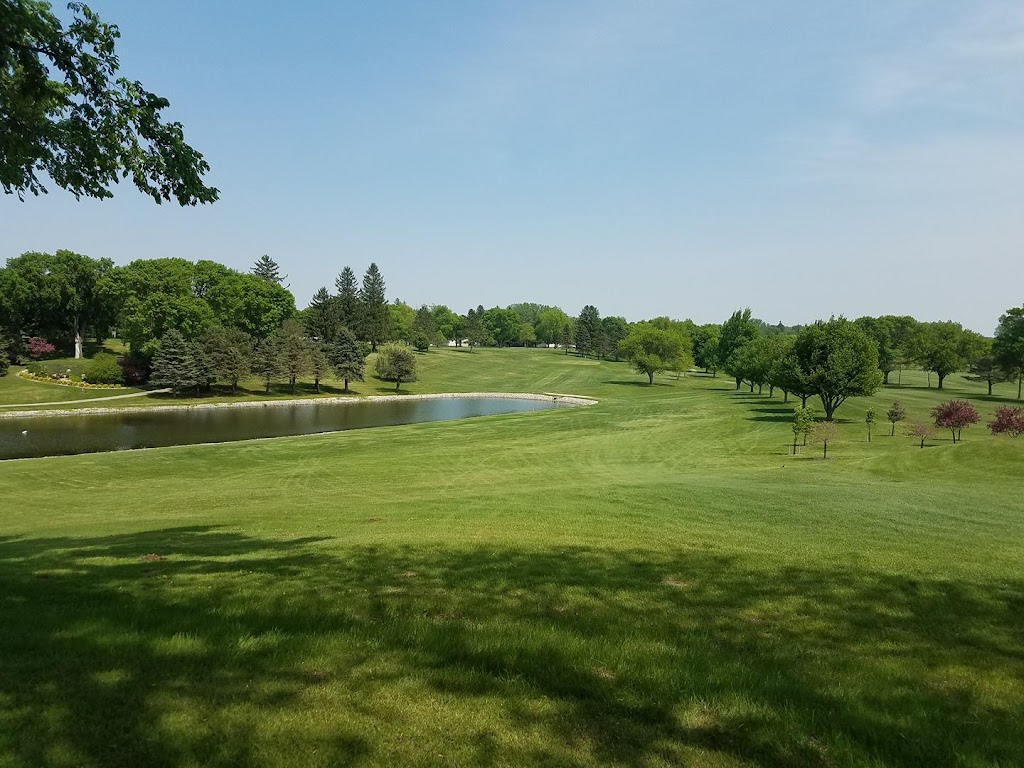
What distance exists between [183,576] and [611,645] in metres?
6.38

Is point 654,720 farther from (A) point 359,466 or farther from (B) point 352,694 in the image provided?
(A) point 359,466

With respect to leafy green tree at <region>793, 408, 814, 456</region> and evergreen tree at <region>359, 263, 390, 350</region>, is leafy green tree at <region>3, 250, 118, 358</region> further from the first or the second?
leafy green tree at <region>793, 408, 814, 456</region>

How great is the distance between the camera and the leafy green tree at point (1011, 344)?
253 ft

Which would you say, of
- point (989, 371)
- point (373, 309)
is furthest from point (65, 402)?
point (989, 371)

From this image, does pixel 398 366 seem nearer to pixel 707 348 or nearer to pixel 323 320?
pixel 323 320

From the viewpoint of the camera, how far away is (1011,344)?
7888 cm

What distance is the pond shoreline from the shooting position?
184ft

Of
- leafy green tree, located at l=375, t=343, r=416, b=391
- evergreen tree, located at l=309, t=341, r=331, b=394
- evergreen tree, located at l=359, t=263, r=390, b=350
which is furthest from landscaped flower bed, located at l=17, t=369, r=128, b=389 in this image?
evergreen tree, located at l=359, t=263, r=390, b=350

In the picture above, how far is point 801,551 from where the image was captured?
11.3 meters

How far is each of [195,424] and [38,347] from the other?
42.4 metres

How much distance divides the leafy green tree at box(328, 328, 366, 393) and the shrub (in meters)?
26.2

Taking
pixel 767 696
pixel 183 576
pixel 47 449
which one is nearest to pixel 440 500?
pixel 183 576

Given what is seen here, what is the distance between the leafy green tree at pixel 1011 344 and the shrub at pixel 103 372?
383ft

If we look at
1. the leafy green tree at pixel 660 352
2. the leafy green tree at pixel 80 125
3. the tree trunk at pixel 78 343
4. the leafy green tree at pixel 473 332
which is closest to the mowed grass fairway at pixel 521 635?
the leafy green tree at pixel 80 125
